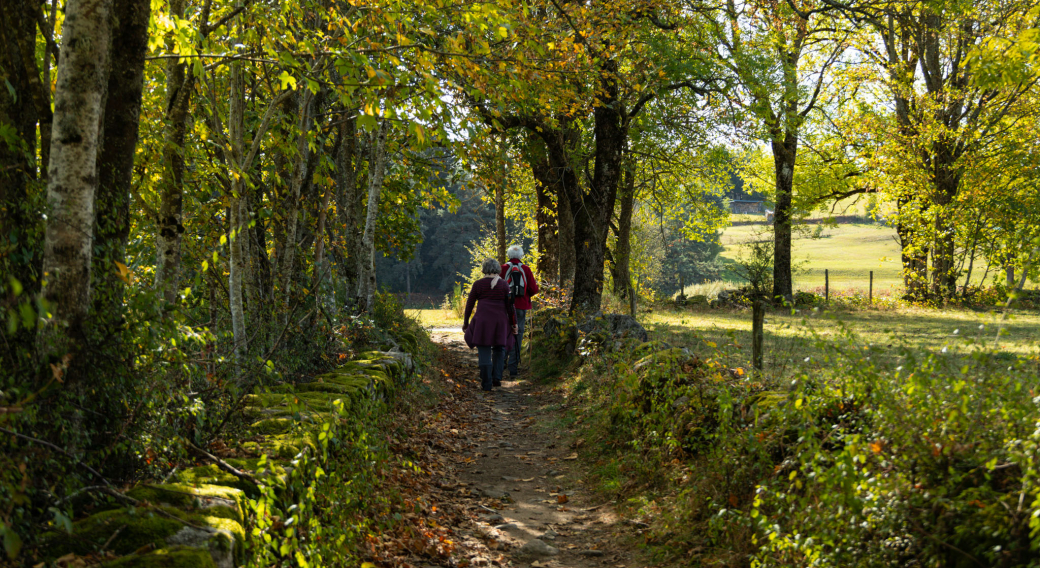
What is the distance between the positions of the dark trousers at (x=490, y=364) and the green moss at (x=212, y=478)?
Result: 22.7 ft

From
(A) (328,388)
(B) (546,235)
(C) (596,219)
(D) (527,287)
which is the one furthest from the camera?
(B) (546,235)

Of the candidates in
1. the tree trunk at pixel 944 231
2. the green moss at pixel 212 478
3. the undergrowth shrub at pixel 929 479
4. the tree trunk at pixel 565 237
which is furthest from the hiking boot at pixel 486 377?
the tree trunk at pixel 944 231

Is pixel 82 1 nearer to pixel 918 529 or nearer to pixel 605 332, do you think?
pixel 918 529

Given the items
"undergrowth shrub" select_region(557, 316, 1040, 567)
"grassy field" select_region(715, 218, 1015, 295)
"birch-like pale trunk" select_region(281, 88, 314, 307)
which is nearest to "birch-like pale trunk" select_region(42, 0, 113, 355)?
"undergrowth shrub" select_region(557, 316, 1040, 567)

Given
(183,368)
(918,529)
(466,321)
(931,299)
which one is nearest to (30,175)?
(183,368)

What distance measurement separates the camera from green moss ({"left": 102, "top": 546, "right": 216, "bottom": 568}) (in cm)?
236

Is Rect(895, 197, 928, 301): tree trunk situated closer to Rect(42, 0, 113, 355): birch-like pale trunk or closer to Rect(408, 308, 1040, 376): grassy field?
Rect(408, 308, 1040, 376): grassy field

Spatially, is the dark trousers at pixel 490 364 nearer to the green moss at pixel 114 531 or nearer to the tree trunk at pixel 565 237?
the tree trunk at pixel 565 237

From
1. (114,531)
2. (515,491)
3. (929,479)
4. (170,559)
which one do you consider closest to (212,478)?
(114,531)

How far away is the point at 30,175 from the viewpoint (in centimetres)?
311

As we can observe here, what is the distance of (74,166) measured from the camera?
9.57 feet

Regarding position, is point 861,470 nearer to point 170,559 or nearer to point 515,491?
point 170,559

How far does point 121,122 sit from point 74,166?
2.31ft

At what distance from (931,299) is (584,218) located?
1454 centimetres
